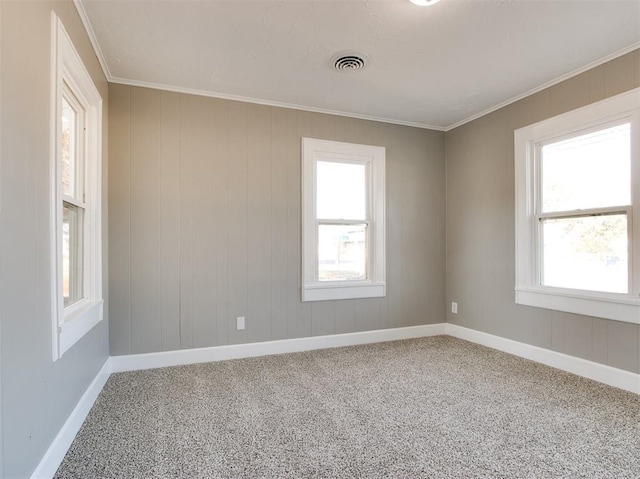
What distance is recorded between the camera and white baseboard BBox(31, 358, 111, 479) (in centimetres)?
157

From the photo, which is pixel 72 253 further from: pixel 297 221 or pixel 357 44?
pixel 357 44

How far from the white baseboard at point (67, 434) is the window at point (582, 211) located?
11.9 ft

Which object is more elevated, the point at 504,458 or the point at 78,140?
the point at 78,140

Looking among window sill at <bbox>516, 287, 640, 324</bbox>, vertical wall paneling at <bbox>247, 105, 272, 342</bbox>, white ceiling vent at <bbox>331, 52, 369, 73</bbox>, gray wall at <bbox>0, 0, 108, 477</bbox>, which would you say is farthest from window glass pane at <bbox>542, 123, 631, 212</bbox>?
gray wall at <bbox>0, 0, 108, 477</bbox>

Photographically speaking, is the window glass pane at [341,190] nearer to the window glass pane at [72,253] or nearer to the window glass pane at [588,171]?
the window glass pane at [588,171]

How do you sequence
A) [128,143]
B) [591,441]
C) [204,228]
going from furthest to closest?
[204,228], [128,143], [591,441]

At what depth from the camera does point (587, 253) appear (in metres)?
2.91

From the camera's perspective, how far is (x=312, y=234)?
3682mm

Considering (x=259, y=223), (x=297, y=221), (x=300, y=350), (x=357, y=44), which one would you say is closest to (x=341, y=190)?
(x=297, y=221)

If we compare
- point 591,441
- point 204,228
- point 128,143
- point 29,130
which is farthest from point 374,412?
point 128,143

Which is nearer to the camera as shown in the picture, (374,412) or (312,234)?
(374,412)

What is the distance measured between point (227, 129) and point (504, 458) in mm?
3230

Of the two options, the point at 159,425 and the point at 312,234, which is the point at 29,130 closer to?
the point at 159,425

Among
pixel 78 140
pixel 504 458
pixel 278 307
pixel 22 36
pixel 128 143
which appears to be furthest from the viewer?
pixel 278 307
